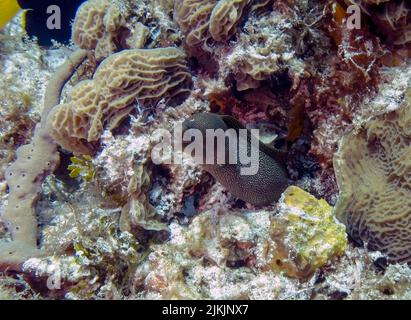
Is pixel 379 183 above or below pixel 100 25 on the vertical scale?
below

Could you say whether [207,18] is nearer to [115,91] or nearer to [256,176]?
[115,91]

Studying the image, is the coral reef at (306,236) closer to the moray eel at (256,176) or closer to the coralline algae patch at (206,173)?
the coralline algae patch at (206,173)

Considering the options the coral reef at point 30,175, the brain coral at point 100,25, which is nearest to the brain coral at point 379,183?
the brain coral at point 100,25

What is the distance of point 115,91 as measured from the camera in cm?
266

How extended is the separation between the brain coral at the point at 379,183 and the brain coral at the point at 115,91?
153 cm

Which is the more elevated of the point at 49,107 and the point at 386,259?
the point at 49,107

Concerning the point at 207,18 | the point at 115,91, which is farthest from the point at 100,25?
the point at 207,18

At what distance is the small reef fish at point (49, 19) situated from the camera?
419 centimetres

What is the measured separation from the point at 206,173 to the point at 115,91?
3.30 feet

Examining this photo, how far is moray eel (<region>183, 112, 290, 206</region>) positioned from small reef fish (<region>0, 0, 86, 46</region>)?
2.96 metres

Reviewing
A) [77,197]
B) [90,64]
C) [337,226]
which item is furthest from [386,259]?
[90,64]
